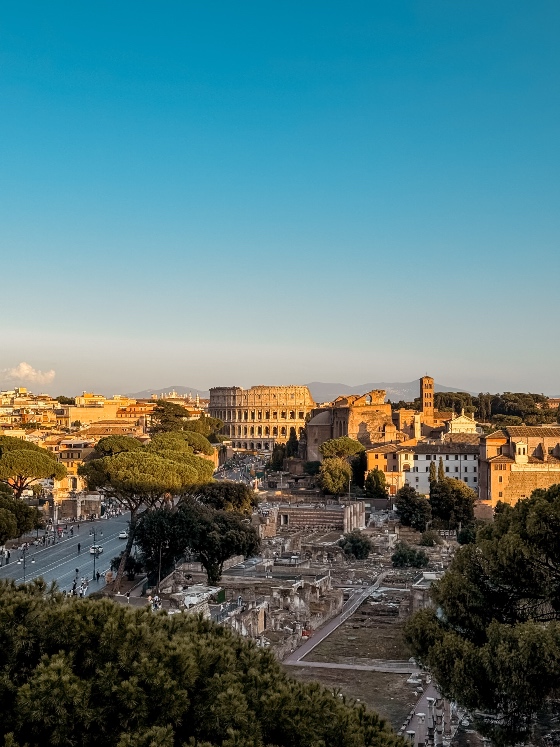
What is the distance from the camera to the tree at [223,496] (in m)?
39.1

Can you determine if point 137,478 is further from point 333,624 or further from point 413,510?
point 413,510

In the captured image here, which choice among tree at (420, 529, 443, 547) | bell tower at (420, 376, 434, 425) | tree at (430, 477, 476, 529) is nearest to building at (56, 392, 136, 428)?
bell tower at (420, 376, 434, 425)

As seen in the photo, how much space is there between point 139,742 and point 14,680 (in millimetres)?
1480

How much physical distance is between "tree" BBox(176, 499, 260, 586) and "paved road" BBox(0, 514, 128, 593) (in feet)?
11.4

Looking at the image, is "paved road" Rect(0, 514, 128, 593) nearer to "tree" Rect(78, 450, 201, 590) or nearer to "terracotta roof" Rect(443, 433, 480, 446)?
"tree" Rect(78, 450, 201, 590)

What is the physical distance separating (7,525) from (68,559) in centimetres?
890

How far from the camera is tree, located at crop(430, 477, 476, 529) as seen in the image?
4647cm

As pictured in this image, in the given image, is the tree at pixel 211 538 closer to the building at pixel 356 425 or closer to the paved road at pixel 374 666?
the paved road at pixel 374 666

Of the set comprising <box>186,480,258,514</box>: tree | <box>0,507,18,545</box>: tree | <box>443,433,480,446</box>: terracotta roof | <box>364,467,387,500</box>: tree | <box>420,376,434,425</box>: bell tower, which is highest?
<box>420,376,434,425</box>: bell tower

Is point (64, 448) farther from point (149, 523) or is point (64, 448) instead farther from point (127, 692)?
point (127, 692)

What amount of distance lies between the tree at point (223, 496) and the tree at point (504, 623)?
25030mm

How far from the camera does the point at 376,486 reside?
53.9m

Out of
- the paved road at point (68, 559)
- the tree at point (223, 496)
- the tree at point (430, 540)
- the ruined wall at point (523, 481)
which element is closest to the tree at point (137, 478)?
the paved road at point (68, 559)

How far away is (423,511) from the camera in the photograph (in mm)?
45719
